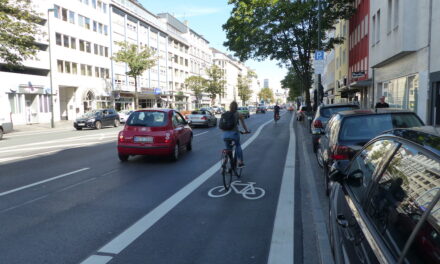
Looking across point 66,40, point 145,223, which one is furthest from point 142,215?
point 66,40

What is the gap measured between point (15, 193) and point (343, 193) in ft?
19.1

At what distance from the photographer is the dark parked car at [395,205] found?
1.57 meters

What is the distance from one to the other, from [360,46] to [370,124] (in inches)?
993

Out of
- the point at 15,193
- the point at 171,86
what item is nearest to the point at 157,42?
the point at 171,86

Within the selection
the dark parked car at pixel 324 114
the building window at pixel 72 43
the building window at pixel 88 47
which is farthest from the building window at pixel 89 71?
the dark parked car at pixel 324 114

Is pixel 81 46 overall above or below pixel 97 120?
above

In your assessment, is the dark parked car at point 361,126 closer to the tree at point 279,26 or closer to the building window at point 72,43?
the tree at point 279,26

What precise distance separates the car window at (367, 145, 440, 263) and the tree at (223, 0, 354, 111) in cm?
2510

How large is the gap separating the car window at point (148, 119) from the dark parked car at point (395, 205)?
770 centimetres

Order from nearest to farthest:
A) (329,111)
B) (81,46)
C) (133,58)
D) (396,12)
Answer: (329,111) → (396,12) → (81,46) → (133,58)

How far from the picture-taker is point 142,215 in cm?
515

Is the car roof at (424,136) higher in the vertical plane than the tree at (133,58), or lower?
lower

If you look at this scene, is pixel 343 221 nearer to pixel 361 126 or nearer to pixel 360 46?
pixel 361 126

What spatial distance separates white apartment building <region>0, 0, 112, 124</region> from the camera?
33750 mm
